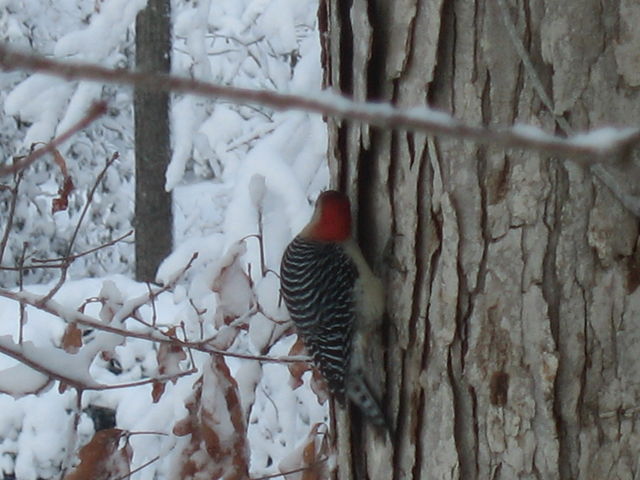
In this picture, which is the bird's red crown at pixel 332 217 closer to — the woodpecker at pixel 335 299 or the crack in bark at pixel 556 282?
the woodpecker at pixel 335 299

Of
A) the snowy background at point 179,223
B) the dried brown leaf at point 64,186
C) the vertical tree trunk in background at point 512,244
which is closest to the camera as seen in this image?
the vertical tree trunk in background at point 512,244

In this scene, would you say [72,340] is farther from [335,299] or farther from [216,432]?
[335,299]

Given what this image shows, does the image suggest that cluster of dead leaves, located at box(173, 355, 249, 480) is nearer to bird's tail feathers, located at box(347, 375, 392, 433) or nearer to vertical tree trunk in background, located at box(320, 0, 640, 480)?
bird's tail feathers, located at box(347, 375, 392, 433)

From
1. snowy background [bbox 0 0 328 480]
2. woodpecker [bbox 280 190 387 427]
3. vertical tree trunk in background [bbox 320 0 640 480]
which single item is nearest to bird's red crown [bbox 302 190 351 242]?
woodpecker [bbox 280 190 387 427]

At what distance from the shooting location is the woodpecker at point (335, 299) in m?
1.50

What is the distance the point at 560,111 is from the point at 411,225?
276mm

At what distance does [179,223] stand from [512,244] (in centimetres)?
739

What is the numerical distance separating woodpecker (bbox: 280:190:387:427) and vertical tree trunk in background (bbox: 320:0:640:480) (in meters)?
0.14

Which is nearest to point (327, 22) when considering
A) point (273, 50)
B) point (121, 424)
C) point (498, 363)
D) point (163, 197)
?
point (498, 363)

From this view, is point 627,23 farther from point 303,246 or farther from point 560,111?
point 303,246

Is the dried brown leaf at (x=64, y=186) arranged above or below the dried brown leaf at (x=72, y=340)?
above

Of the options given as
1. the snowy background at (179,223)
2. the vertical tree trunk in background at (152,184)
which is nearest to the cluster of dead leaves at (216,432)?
the snowy background at (179,223)

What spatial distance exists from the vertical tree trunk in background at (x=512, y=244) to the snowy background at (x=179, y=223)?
0.46 meters

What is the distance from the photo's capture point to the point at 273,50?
5629mm
